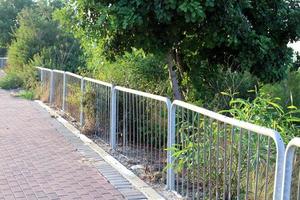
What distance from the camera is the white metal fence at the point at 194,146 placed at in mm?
4098

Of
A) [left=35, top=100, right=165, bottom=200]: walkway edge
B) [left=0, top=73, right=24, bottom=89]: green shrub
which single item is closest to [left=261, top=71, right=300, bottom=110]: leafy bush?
[left=35, top=100, right=165, bottom=200]: walkway edge

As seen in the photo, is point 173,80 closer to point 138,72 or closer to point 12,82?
point 138,72

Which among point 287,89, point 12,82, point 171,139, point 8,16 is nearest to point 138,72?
point 287,89

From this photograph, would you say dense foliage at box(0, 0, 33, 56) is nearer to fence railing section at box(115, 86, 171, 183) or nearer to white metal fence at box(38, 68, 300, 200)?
white metal fence at box(38, 68, 300, 200)

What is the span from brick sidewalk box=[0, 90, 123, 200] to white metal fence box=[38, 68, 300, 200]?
0.76 meters

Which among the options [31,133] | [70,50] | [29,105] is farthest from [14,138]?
[70,50]

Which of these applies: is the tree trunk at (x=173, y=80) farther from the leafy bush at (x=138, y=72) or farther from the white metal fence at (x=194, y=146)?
the white metal fence at (x=194, y=146)

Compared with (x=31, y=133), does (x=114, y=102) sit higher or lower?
higher

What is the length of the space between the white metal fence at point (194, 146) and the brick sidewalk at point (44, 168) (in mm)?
762

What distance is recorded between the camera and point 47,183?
19.9 feet

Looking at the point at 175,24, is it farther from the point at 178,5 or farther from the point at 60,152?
the point at 60,152

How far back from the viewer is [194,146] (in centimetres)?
521

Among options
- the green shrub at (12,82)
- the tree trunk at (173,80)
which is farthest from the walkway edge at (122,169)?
the green shrub at (12,82)

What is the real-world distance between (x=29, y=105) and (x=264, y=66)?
351 inches
